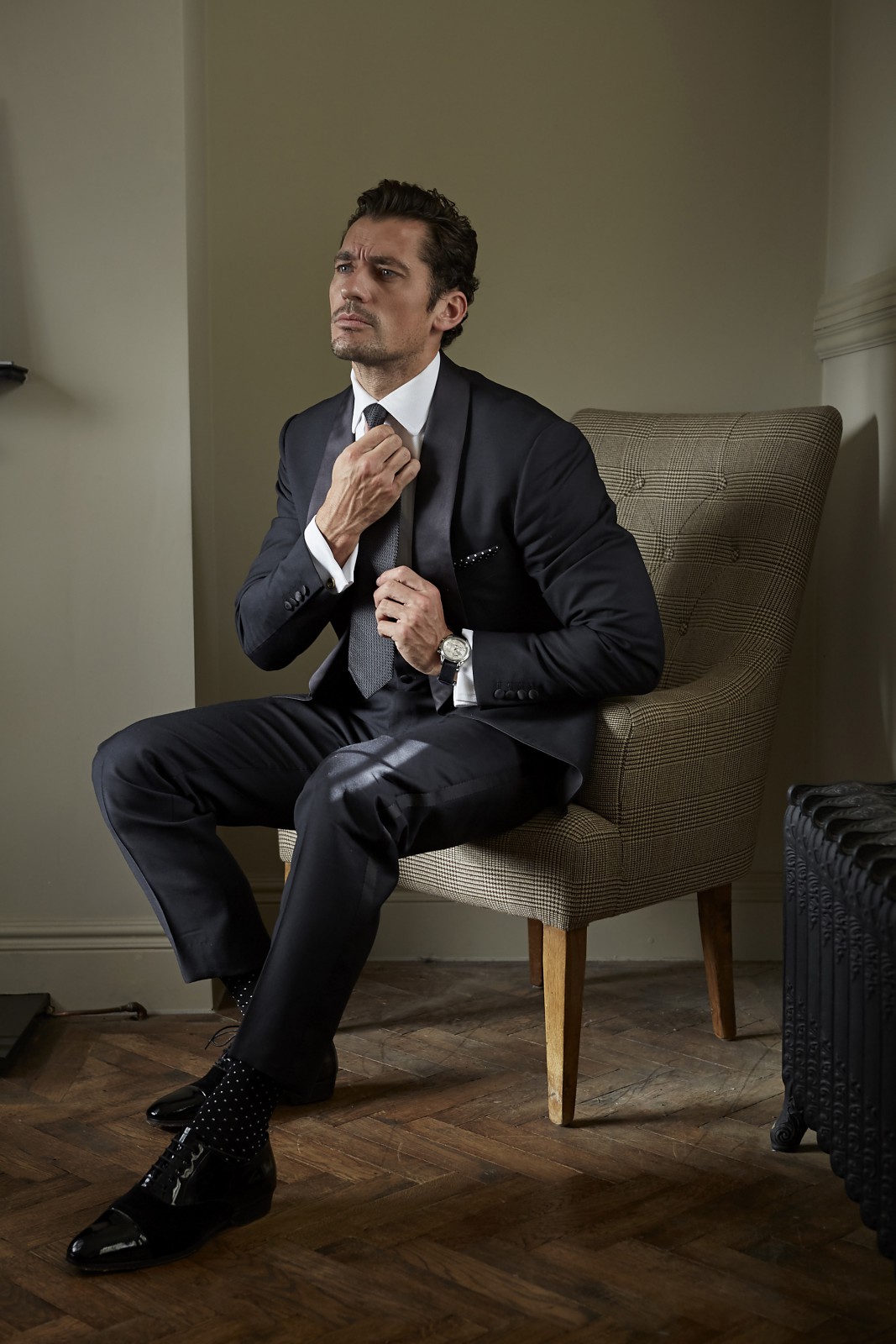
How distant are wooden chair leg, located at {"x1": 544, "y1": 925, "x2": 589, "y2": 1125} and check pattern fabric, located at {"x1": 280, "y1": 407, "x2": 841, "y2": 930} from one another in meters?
0.04

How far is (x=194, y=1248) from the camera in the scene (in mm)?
1636

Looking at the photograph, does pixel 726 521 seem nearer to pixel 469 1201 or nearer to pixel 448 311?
pixel 448 311

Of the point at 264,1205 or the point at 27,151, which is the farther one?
the point at 27,151

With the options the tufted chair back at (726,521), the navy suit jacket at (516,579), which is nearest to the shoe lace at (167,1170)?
the navy suit jacket at (516,579)

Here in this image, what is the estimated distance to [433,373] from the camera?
2168mm

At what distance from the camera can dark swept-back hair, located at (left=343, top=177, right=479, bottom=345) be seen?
2.15 meters

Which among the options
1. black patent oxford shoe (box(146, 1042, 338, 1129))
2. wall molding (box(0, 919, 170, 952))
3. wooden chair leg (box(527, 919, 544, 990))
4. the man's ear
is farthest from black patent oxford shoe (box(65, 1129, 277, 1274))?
the man's ear

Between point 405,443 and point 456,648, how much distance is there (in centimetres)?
37

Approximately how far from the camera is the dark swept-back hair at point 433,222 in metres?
2.15

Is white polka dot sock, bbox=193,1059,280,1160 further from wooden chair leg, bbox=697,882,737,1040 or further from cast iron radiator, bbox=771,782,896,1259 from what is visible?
wooden chair leg, bbox=697,882,737,1040

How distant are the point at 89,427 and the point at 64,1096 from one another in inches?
→ 48.7

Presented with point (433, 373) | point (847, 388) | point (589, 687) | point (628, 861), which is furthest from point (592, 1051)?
point (847, 388)

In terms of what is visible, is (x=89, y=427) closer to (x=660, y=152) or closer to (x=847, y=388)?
(x=660, y=152)

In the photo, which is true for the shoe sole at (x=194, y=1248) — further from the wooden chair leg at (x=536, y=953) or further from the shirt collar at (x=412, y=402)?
the shirt collar at (x=412, y=402)
